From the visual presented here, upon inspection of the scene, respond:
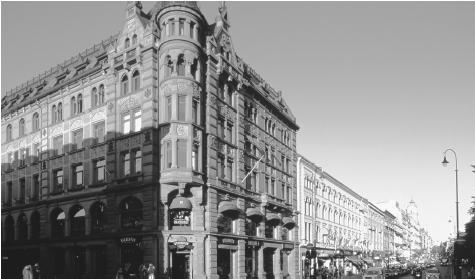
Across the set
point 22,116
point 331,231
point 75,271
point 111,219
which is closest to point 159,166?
point 111,219

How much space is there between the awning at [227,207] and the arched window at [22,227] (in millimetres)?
21133

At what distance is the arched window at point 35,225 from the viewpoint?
49031mm

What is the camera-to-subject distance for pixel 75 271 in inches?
1732

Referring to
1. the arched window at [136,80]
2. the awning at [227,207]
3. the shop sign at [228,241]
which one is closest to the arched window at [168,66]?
the arched window at [136,80]

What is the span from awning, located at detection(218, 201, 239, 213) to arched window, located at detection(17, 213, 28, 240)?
21.1m

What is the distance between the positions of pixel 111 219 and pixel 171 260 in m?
6.41

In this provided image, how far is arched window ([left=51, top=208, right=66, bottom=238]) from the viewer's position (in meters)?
46.2

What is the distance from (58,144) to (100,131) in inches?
258

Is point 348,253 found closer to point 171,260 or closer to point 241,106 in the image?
point 241,106

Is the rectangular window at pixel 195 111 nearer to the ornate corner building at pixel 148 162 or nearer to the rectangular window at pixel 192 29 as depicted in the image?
the ornate corner building at pixel 148 162

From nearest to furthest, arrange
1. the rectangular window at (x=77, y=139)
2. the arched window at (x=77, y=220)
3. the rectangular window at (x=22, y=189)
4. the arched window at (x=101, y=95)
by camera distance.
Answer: the arched window at (x=101, y=95) → the arched window at (x=77, y=220) → the rectangular window at (x=77, y=139) → the rectangular window at (x=22, y=189)

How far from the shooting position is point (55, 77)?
51.7m

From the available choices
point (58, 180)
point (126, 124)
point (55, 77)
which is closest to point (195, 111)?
point (126, 124)

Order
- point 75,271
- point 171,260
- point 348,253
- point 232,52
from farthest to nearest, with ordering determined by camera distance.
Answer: point 348,253
point 232,52
point 75,271
point 171,260
